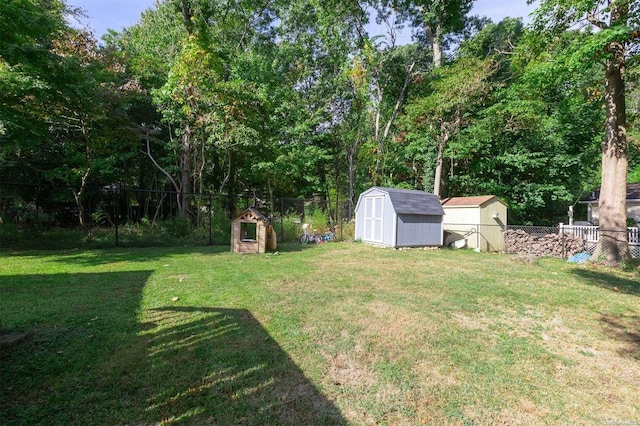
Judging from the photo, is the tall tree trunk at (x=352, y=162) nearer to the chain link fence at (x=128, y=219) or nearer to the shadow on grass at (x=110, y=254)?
the chain link fence at (x=128, y=219)

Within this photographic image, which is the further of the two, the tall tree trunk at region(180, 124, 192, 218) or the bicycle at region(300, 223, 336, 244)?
the tall tree trunk at region(180, 124, 192, 218)

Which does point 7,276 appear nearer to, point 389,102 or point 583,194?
point 389,102

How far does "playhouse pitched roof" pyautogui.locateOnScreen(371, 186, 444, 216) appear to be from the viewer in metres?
10.2

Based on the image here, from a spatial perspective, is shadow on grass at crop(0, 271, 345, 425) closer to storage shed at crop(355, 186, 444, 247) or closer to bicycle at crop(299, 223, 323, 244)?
storage shed at crop(355, 186, 444, 247)

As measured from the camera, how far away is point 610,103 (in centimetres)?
804

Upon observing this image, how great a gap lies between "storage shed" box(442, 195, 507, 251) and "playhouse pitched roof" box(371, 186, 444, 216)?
4.74ft

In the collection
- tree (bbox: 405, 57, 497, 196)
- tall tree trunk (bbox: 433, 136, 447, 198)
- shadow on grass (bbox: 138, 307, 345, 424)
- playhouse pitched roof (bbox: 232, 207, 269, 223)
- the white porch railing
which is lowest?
shadow on grass (bbox: 138, 307, 345, 424)

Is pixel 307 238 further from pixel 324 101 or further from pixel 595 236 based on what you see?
pixel 595 236

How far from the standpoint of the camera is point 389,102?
1827 centimetres

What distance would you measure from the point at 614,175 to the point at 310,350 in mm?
9788

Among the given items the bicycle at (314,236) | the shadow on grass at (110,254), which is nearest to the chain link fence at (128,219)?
the bicycle at (314,236)

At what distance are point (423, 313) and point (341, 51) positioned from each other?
16672 millimetres

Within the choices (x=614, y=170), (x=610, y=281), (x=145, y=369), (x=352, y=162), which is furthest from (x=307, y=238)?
(x=614, y=170)

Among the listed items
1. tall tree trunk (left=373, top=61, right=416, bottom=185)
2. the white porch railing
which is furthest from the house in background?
tall tree trunk (left=373, top=61, right=416, bottom=185)
